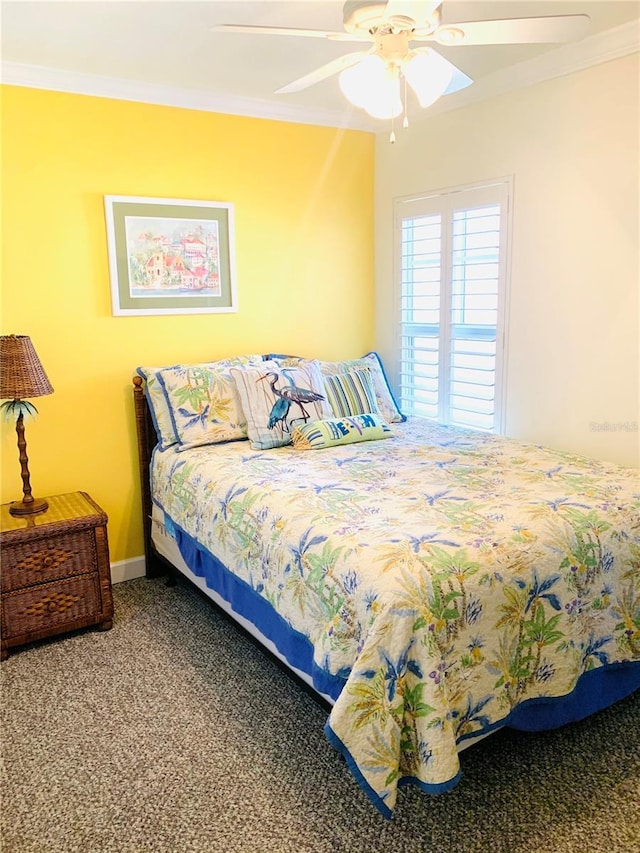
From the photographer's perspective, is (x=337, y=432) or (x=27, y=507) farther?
(x=337, y=432)

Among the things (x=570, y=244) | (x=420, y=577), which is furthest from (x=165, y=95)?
(x=420, y=577)

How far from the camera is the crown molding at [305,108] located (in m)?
2.64

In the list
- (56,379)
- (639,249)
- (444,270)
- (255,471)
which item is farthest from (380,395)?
(56,379)

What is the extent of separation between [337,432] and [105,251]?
1.47 m

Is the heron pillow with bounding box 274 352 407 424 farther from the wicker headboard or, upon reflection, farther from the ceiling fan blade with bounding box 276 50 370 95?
the ceiling fan blade with bounding box 276 50 370 95

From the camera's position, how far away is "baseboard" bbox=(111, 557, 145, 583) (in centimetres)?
341

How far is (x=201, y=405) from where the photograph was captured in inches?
123

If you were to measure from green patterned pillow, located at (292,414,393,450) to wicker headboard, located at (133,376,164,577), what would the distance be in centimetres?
79

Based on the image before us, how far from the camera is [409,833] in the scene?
5.81 ft

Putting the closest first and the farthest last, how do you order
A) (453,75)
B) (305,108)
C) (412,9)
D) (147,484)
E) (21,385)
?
(412,9)
(453,75)
(21,385)
(147,484)
(305,108)

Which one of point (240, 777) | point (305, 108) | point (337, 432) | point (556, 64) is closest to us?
point (240, 777)

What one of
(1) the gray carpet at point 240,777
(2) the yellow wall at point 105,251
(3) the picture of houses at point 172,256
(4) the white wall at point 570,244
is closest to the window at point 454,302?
(4) the white wall at point 570,244

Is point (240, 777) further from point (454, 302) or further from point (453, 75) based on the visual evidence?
point (454, 302)

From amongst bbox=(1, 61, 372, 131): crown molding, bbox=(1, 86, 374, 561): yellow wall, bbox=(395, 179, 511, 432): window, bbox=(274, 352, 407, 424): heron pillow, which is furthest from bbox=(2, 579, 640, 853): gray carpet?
bbox=(1, 61, 372, 131): crown molding
